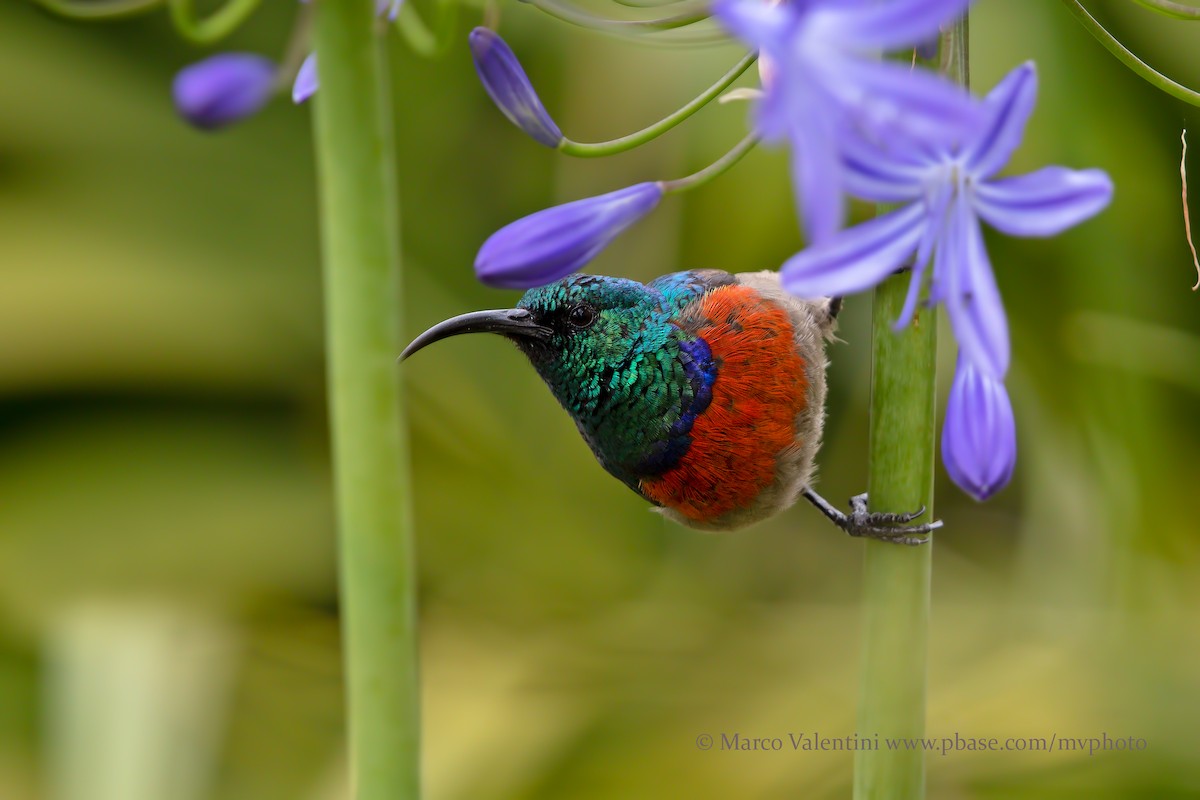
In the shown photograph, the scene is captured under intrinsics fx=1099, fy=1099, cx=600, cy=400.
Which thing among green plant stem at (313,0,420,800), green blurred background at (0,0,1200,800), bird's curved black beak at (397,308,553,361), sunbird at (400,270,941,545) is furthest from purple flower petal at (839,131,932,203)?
green blurred background at (0,0,1200,800)

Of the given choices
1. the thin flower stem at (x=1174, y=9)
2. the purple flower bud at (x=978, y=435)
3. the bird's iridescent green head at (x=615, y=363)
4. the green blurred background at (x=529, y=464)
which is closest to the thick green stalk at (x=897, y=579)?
the purple flower bud at (x=978, y=435)

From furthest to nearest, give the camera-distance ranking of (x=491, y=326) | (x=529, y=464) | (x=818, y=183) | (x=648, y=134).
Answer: (x=529, y=464) → (x=491, y=326) → (x=648, y=134) → (x=818, y=183)

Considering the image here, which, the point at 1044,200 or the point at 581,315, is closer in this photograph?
the point at 1044,200

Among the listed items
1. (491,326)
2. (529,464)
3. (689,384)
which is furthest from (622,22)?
(529,464)

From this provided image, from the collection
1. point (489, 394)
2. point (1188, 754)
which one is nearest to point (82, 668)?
point (489, 394)

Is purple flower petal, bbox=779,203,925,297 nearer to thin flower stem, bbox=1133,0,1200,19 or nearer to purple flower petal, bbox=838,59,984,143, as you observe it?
purple flower petal, bbox=838,59,984,143

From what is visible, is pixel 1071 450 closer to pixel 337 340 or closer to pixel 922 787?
pixel 922 787

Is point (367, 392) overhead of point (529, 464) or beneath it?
overhead

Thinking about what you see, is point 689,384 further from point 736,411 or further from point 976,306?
point 976,306
